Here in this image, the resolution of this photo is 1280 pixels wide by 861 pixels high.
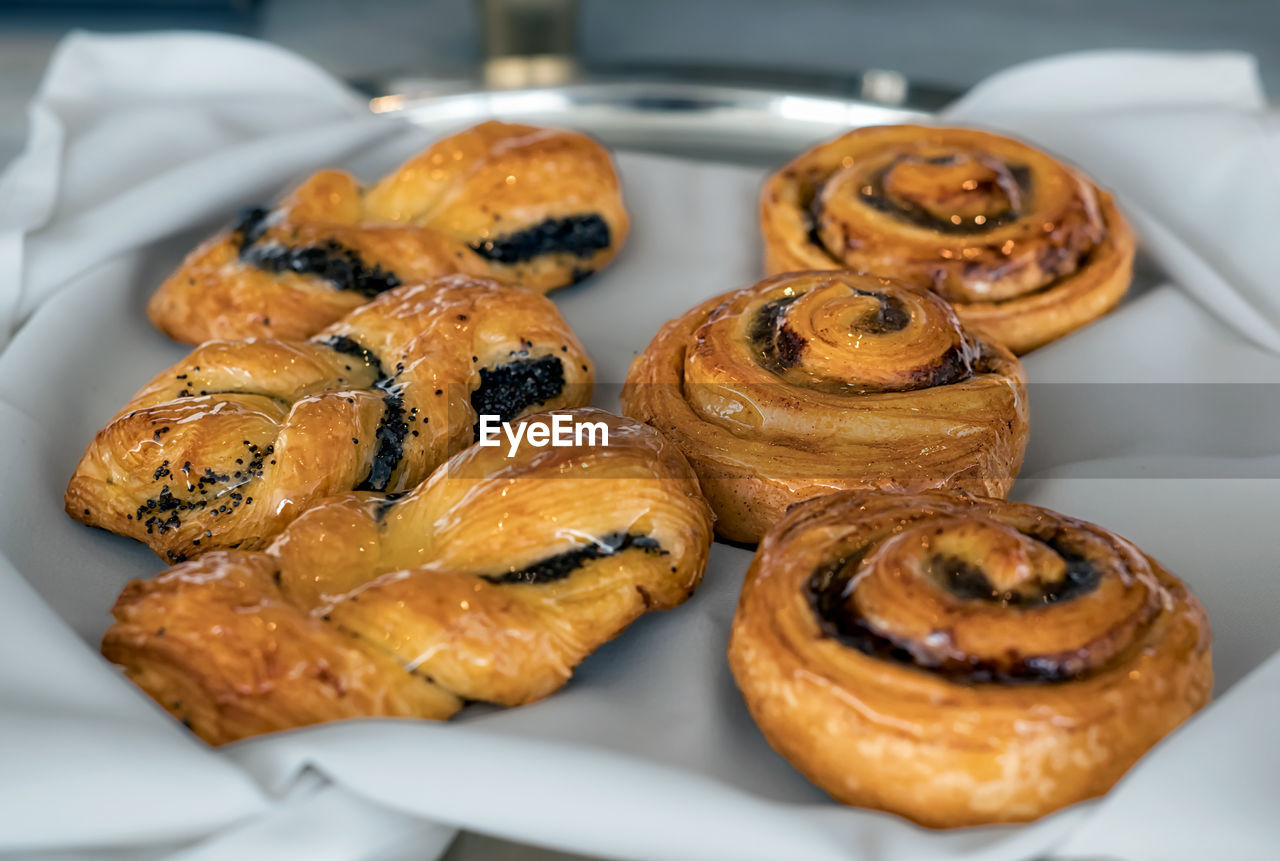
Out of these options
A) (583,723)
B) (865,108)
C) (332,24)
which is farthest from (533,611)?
(332,24)

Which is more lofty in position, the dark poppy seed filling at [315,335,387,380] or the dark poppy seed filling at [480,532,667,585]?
the dark poppy seed filling at [315,335,387,380]

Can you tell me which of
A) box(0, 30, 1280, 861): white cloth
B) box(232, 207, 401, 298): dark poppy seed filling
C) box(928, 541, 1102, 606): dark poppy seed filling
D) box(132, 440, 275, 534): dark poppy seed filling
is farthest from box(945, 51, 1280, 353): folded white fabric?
box(132, 440, 275, 534): dark poppy seed filling

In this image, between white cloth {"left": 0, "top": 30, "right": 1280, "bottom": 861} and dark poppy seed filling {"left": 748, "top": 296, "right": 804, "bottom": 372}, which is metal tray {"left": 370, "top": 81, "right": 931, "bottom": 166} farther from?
dark poppy seed filling {"left": 748, "top": 296, "right": 804, "bottom": 372}

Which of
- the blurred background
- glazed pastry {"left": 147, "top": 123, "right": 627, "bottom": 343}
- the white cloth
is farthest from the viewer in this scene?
the blurred background

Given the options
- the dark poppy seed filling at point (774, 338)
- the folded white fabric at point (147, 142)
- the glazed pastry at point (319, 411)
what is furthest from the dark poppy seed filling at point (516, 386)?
the folded white fabric at point (147, 142)

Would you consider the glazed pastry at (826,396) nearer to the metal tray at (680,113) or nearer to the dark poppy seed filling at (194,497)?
the dark poppy seed filling at (194,497)

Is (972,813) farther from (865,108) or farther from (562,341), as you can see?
(865,108)
